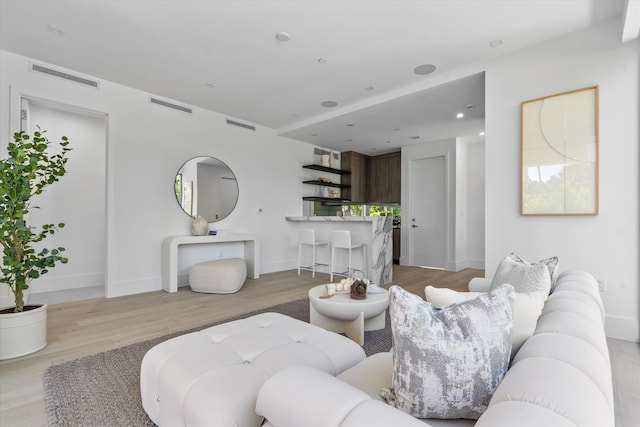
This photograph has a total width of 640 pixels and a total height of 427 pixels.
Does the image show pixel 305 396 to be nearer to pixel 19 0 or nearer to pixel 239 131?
pixel 19 0

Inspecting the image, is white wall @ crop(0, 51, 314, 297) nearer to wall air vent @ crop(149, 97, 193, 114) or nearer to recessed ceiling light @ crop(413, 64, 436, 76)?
wall air vent @ crop(149, 97, 193, 114)

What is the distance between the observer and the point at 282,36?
2.95 meters

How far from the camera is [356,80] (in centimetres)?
389

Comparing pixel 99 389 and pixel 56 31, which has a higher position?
pixel 56 31

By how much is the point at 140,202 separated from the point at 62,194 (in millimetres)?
1246

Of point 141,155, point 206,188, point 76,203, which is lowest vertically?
point 76,203

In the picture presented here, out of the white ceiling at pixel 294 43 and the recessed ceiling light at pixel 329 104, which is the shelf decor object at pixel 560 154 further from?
the recessed ceiling light at pixel 329 104

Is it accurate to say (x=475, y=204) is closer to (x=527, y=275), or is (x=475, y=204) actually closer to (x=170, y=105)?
(x=527, y=275)

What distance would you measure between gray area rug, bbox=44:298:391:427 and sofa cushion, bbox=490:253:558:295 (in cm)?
111

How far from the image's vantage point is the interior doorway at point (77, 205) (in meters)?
4.24

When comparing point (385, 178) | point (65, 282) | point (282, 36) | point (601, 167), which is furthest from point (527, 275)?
point (385, 178)

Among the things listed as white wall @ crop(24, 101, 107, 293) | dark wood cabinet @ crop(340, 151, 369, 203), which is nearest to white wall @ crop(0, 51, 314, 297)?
white wall @ crop(24, 101, 107, 293)

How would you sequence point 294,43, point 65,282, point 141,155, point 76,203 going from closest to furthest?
point 294,43 → point 141,155 → point 65,282 → point 76,203

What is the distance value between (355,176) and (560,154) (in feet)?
15.6
